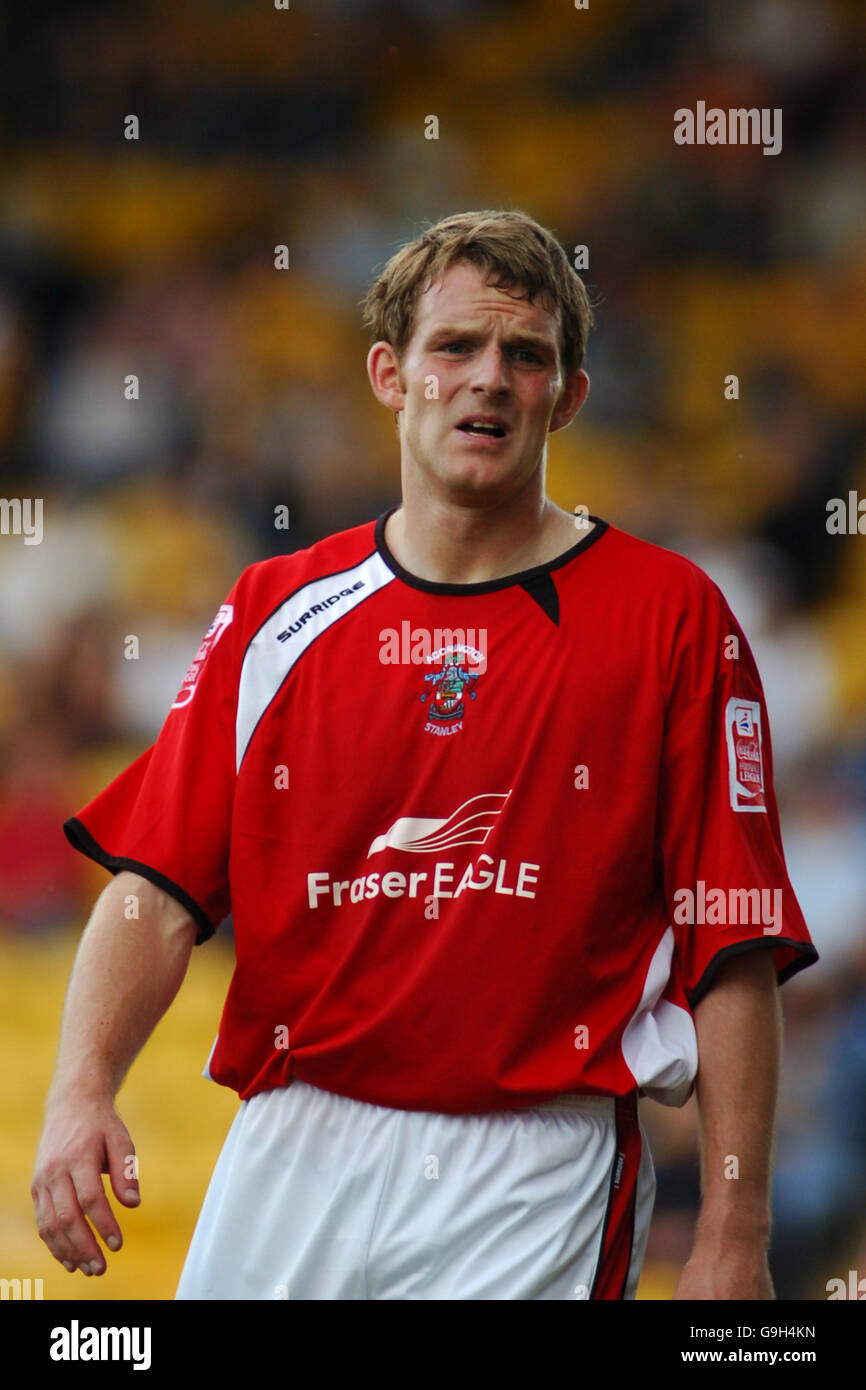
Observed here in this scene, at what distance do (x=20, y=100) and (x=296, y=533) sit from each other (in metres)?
2.42

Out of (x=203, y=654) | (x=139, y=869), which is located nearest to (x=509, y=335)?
(x=203, y=654)

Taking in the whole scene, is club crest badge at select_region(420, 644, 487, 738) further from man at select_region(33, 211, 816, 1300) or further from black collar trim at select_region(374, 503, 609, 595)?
black collar trim at select_region(374, 503, 609, 595)

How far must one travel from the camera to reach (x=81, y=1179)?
2.06 m

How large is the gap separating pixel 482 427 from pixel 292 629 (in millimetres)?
372

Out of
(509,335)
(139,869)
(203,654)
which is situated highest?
(509,335)

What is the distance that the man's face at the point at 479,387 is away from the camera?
90.0 inches

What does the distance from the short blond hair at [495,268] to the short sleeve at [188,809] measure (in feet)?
1.69

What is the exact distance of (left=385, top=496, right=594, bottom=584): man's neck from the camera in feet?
7.66

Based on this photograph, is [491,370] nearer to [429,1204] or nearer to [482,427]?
[482,427]

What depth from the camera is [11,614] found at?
18.8ft

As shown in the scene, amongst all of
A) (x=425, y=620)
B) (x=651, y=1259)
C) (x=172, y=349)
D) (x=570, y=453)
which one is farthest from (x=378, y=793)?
(x=172, y=349)

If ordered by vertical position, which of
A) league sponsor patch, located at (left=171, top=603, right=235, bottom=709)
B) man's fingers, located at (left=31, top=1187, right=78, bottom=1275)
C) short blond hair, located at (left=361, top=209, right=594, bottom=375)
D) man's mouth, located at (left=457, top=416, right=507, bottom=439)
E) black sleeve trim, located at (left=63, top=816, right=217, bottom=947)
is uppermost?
short blond hair, located at (left=361, top=209, right=594, bottom=375)

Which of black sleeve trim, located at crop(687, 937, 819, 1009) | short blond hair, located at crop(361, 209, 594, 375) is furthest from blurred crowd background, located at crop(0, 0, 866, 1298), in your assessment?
short blond hair, located at crop(361, 209, 594, 375)

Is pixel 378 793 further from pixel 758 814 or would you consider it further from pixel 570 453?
pixel 570 453
